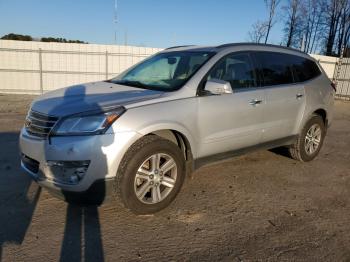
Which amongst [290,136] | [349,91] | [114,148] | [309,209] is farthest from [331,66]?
[114,148]

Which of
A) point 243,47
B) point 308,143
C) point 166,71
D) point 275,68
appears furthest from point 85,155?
point 308,143

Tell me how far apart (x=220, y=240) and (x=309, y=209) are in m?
1.33

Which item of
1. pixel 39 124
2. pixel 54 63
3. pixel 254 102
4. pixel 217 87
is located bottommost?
pixel 39 124

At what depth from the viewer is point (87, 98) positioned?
369 centimetres

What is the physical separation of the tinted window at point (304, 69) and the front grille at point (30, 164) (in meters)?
3.88

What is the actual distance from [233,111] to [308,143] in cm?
211

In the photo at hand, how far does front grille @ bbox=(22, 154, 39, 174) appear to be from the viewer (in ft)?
11.5

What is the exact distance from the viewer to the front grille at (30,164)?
351cm

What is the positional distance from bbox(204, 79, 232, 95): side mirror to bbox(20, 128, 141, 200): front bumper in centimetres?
102

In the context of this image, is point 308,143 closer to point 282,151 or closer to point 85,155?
point 282,151

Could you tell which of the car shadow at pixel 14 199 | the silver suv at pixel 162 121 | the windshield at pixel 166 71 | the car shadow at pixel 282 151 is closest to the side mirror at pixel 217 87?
the silver suv at pixel 162 121

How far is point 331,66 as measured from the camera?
63.2ft

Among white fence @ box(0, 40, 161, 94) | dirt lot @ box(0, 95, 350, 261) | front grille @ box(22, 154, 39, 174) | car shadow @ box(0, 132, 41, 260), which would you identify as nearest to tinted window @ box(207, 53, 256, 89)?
dirt lot @ box(0, 95, 350, 261)

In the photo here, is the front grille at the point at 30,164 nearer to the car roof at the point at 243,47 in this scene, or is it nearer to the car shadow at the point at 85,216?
the car shadow at the point at 85,216
